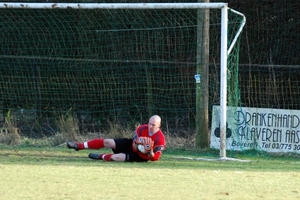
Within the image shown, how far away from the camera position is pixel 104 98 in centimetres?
1788

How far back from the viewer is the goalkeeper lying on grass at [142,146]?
12.0 metres

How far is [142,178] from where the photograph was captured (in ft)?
32.9

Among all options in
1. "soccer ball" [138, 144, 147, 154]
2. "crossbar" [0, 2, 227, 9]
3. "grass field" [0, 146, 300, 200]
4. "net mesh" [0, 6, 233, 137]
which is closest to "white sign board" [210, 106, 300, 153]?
"grass field" [0, 146, 300, 200]

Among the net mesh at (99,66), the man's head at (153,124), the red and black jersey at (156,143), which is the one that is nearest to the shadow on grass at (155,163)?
the red and black jersey at (156,143)

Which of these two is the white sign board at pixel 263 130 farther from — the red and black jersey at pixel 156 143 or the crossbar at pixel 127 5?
the red and black jersey at pixel 156 143

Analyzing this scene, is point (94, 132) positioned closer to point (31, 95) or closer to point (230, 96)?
point (31, 95)

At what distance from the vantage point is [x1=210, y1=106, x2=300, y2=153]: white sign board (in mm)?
14617

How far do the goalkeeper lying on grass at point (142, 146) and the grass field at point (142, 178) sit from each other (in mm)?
203

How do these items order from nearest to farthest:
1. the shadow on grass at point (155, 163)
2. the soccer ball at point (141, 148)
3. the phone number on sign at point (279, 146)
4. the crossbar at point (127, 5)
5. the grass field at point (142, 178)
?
the grass field at point (142, 178) < the shadow on grass at point (155, 163) < the soccer ball at point (141, 148) < the crossbar at point (127, 5) < the phone number on sign at point (279, 146)

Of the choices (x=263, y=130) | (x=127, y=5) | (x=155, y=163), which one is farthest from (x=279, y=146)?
(x=127, y=5)

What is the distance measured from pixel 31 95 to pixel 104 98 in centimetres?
168

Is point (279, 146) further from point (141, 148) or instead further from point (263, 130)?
point (141, 148)

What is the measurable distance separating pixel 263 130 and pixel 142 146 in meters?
3.59

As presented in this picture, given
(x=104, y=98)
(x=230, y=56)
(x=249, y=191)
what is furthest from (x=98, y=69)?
(x=249, y=191)
